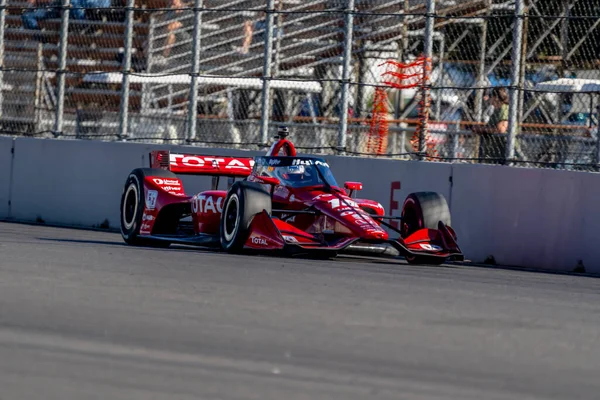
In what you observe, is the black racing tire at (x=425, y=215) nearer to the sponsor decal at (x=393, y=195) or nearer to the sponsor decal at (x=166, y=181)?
the sponsor decal at (x=393, y=195)

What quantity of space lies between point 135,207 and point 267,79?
8.77ft

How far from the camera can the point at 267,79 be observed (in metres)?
14.6

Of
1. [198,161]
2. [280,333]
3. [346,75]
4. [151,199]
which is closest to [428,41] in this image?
[346,75]

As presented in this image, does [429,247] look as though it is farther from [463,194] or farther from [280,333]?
[280,333]

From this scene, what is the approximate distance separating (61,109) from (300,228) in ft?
18.0

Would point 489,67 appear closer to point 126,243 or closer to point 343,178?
point 343,178

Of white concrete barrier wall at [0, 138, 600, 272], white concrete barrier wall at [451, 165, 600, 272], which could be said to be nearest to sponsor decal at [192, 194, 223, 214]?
white concrete barrier wall at [0, 138, 600, 272]

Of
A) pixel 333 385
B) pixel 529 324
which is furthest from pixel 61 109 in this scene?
pixel 333 385

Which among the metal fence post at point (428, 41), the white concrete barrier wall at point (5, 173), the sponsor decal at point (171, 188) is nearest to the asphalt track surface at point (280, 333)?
the sponsor decal at point (171, 188)

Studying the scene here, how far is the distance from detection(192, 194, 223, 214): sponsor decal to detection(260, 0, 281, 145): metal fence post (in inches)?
101

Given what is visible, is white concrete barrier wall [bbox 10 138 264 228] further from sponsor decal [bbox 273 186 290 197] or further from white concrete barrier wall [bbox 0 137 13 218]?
sponsor decal [bbox 273 186 290 197]

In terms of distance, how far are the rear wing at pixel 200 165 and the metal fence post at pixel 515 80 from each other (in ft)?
8.96

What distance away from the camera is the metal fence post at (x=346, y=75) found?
13.9 meters

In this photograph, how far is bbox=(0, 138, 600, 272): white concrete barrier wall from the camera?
11992 mm
